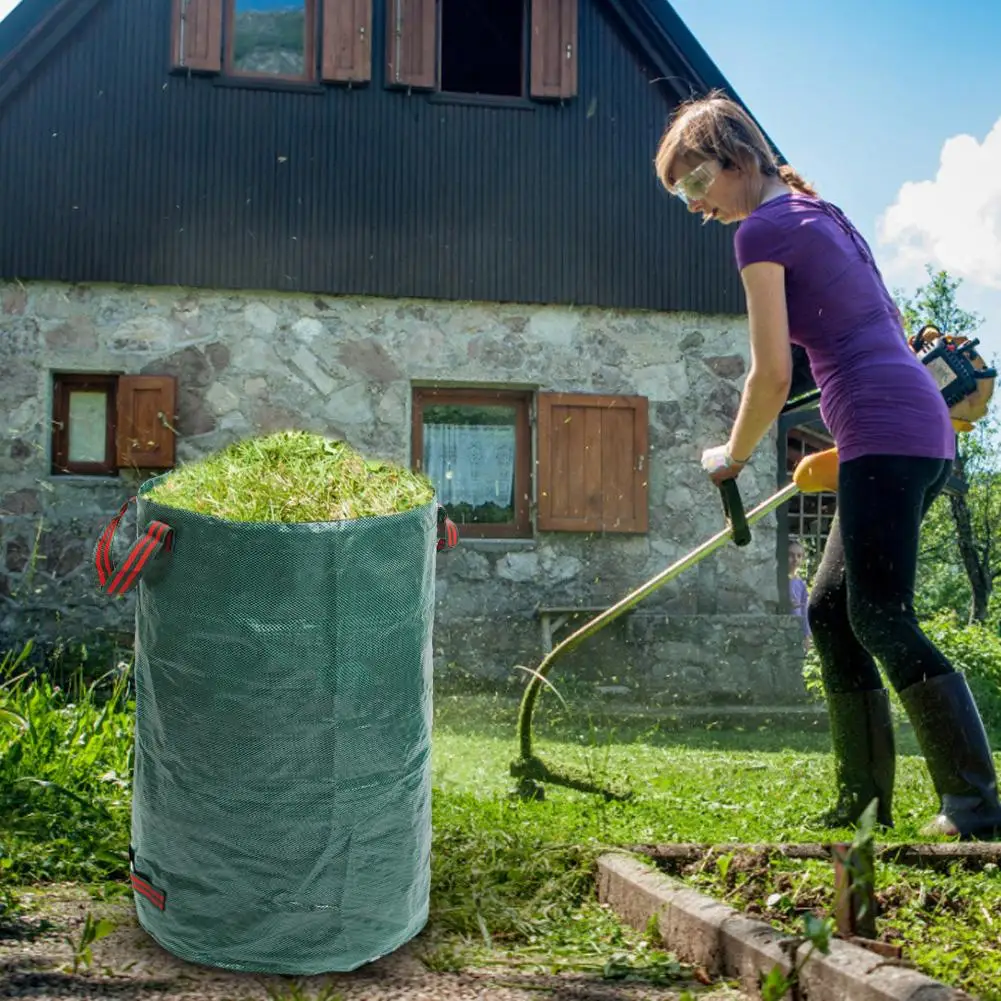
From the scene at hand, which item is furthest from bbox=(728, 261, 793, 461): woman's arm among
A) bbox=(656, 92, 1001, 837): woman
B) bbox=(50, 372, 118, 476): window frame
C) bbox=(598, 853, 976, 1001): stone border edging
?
bbox=(50, 372, 118, 476): window frame

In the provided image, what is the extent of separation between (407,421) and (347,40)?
115 inches

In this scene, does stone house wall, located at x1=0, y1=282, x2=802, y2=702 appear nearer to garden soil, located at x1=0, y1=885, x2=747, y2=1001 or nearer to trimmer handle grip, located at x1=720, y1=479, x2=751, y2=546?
trimmer handle grip, located at x1=720, y1=479, x2=751, y2=546

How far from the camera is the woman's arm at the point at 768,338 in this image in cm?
326

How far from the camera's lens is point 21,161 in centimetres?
1016

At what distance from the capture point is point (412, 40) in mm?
10438

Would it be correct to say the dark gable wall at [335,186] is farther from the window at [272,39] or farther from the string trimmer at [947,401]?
the string trimmer at [947,401]

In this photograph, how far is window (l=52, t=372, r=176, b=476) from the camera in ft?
32.7

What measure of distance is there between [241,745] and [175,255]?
8302 mm

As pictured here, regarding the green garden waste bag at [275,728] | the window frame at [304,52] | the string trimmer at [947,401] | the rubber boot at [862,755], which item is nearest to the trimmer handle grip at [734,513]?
the string trimmer at [947,401]

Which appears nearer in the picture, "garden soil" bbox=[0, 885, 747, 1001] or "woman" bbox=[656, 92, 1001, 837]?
"garden soil" bbox=[0, 885, 747, 1001]

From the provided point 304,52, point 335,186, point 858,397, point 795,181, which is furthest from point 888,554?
point 304,52

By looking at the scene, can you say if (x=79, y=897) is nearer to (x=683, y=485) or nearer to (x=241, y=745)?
(x=241, y=745)

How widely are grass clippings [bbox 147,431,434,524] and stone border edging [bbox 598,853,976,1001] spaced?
876mm

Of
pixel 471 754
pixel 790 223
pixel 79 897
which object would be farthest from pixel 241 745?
pixel 471 754
